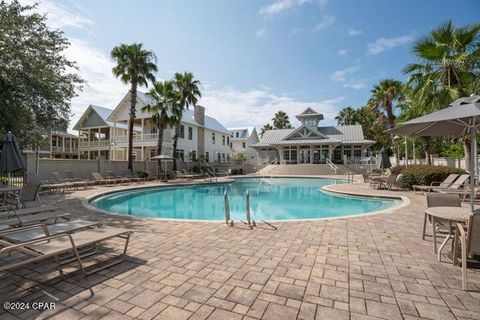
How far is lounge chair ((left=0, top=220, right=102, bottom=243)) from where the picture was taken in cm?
367

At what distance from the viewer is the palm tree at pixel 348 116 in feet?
175

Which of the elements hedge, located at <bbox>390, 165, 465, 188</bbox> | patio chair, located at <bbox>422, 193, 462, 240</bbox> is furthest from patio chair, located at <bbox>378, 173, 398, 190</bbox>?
patio chair, located at <bbox>422, 193, 462, 240</bbox>

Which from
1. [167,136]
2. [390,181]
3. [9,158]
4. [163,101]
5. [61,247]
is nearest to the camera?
[61,247]

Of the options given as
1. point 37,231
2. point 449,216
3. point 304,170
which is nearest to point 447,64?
point 449,216

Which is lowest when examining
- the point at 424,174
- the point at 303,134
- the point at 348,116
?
the point at 424,174

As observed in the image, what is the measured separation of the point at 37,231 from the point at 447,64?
1563cm

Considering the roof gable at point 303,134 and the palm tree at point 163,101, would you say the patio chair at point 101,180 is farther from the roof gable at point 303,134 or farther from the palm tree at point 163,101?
the roof gable at point 303,134

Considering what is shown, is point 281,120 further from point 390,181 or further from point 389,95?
point 390,181

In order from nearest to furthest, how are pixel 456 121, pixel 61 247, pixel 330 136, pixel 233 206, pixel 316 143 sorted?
1. pixel 61 247
2. pixel 456 121
3. pixel 233 206
4. pixel 316 143
5. pixel 330 136

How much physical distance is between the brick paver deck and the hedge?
419 inches

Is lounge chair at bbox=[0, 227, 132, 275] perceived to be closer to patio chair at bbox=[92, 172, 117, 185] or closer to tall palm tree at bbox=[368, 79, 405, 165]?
patio chair at bbox=[92, 172, 117, 185]

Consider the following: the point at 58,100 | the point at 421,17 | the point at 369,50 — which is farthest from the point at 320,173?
the point at 58,100

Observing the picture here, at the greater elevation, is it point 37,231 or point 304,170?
point 304,170

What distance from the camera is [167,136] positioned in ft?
103
